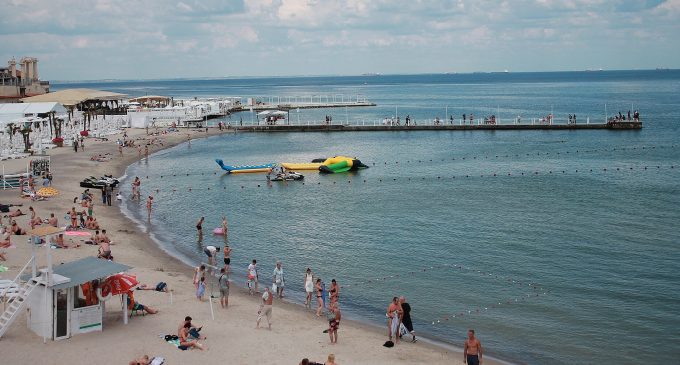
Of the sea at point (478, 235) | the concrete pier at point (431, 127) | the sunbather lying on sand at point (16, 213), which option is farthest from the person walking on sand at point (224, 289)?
the concrete pier at point (431, 127)

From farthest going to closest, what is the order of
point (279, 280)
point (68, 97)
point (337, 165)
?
point (68, 97)
point (337, 165)
point (279, 280)

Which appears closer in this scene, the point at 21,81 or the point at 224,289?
the point at 224,289

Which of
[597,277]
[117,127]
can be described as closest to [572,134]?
[117,127]

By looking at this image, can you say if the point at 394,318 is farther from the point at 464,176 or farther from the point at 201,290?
the point at 464,176

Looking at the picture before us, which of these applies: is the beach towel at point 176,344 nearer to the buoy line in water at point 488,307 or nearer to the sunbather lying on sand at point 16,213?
the buoy line in water at point 488,307

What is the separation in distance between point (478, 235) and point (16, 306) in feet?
71.1

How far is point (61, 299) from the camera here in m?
19.0

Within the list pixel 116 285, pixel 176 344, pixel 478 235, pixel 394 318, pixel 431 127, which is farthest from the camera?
pixel 431 127

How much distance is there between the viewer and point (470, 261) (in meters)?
30.4

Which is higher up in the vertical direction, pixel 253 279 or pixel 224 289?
pixel 224 289

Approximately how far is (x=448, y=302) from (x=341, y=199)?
70.1 feet

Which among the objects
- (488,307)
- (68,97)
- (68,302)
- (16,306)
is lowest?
(488,307)

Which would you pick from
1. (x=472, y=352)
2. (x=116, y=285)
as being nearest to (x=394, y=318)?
(x=472, y=352)

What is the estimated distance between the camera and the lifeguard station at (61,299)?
61.3 ft
